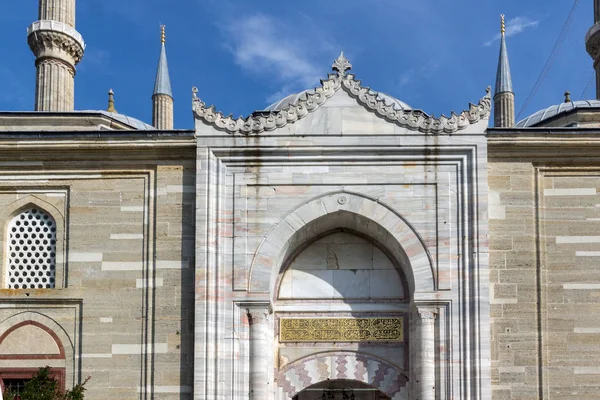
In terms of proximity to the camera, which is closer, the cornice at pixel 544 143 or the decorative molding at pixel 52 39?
the cornice at pixel 544 143

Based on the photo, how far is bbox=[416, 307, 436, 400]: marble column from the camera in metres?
13.9

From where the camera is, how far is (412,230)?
14.4m

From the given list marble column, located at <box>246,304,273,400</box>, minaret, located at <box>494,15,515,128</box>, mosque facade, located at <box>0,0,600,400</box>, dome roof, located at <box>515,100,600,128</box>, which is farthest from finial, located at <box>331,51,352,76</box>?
minaret, located at <box>494,15,515,128</box>

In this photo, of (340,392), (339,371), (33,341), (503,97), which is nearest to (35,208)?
(33,341)

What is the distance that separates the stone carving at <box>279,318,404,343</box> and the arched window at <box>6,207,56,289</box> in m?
4.04

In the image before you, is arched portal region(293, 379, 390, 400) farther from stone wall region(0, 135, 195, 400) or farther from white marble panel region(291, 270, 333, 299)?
stone wall region(0, 135, 195, 400)

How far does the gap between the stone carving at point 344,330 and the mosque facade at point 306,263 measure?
24mm

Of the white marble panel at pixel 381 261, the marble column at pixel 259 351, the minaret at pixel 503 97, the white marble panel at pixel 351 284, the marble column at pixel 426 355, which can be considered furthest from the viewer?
the minaret at pixel 503 97

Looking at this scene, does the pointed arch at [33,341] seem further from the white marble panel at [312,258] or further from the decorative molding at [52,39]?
the decorative molding at [52,39]

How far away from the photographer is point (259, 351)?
1403 centimetres

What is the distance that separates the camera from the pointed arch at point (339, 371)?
14.8 meters

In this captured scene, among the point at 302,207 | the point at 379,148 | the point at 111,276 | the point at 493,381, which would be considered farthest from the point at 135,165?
the point at 493,381

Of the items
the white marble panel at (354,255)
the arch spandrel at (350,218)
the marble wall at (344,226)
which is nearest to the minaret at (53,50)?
the marble wall at (344,226)

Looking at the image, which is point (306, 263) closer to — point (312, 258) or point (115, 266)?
point (312, 258)
